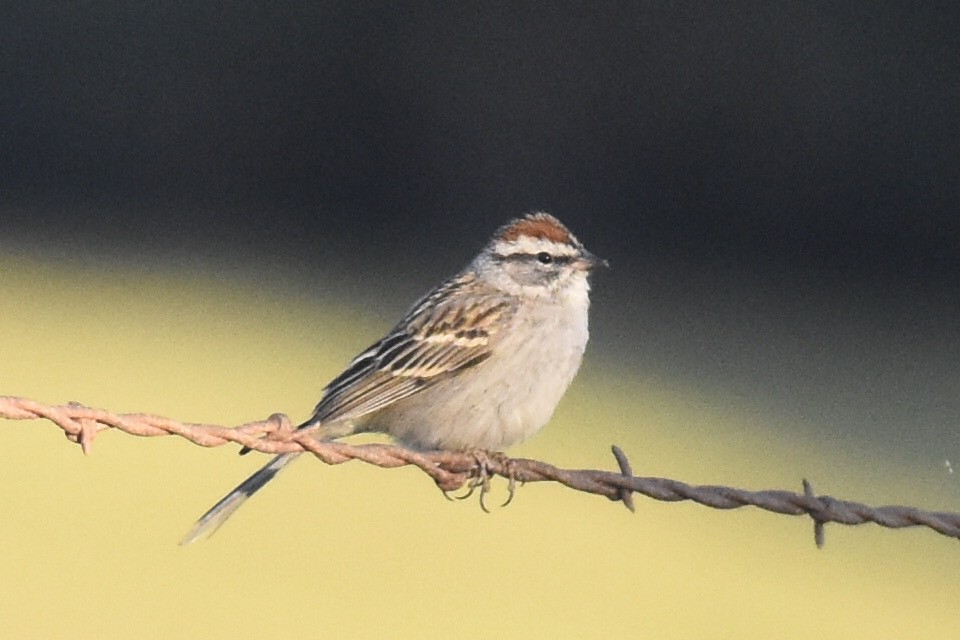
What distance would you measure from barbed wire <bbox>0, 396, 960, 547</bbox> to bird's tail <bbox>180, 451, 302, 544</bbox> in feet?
2.89

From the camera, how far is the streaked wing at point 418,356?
→ 18.4ft

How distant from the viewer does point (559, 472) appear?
172 inches

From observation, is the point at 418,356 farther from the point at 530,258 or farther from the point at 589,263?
the point at 589,263

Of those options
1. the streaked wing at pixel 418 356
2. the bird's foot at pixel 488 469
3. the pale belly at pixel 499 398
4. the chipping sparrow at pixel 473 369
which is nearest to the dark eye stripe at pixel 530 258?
the chipping sparrow at pixel 473 369

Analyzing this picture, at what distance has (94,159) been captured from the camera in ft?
60.2

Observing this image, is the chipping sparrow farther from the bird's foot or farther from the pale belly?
the bird's foot

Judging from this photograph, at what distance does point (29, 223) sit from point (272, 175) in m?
2.79

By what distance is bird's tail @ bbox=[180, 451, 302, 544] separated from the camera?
203 inches

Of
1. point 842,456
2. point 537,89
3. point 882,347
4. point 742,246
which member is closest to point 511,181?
point 537,89

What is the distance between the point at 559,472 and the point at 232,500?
134cm

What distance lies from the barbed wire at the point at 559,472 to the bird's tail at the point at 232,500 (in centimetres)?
88

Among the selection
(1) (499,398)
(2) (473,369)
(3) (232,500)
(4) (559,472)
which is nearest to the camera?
(4) (559,472)

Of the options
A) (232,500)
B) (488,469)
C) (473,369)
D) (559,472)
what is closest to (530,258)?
(473,369)

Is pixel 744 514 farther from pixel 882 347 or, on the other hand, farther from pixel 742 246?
pixel 742 246
